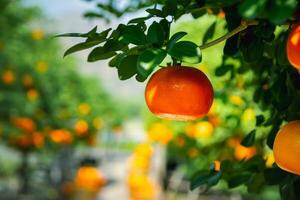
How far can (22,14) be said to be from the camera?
3.64 metres

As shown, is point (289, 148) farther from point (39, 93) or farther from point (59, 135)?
point (59, 135)

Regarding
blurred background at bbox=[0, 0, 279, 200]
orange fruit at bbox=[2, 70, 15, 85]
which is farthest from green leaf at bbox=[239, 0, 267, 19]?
orange fruit at bbox=[2, 70, 15, 85]

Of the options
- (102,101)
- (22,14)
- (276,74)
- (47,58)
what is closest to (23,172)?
(102,101)

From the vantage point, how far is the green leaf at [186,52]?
40 cm

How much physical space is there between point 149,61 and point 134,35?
0.05 metres

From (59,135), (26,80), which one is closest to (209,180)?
(26,80)

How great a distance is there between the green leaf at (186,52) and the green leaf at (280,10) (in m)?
0.08

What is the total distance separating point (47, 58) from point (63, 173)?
155cm

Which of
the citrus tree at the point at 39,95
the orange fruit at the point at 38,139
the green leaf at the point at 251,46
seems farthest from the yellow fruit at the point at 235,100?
the orange fruit at the point at 38,139

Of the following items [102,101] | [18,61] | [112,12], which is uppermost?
[112,12]

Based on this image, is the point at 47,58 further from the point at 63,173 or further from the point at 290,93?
the point at 290,93

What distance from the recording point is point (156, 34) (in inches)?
17.0

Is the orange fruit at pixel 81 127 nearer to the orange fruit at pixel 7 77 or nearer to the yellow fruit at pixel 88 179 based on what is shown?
the orange fruit at pixel 7 77

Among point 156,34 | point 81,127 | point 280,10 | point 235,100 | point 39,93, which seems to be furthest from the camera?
point 81,127
